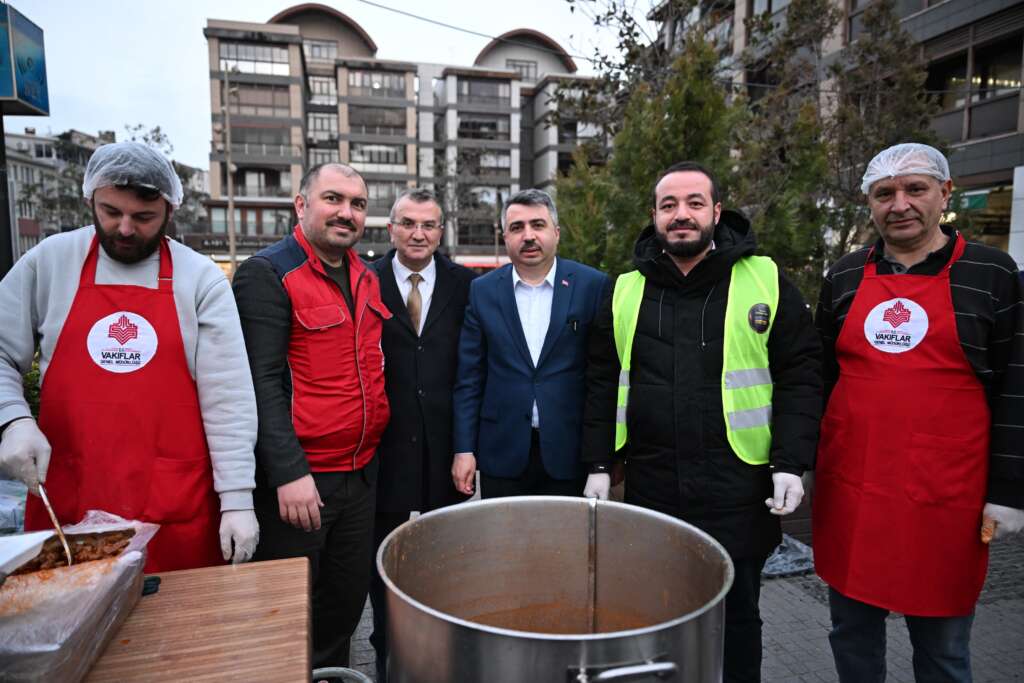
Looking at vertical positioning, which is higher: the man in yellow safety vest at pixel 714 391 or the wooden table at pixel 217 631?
the man in yellow safety vest at pixel 714 391

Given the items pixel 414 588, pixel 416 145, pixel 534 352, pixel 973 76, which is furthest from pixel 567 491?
pixel 416 145

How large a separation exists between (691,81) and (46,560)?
194 inches

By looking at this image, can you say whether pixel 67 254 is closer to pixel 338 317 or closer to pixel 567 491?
pixel 338 317

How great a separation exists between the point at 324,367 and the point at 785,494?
1.75m

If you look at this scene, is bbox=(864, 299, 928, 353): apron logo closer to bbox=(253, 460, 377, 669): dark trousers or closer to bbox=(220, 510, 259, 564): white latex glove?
bbox=(253, 460, 377, 669): dark trousers

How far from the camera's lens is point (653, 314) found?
98.0 inches

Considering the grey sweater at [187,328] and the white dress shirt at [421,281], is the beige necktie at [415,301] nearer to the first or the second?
the white dress shirt at [421,281]

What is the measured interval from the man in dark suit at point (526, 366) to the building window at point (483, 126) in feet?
162

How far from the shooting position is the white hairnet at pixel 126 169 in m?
1.95

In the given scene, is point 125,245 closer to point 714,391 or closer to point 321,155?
point 714,391

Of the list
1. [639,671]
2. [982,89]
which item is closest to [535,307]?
[639,671]

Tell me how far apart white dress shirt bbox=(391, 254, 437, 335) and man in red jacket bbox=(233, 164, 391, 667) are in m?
0.40

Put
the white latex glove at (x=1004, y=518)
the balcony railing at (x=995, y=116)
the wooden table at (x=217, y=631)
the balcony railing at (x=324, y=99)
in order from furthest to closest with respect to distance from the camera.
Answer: the balcony railing at (x=324, y=99) → the balcony railing at (x=995, y=116) → the white latex glove at (x=1004, y=518) → the wooden table at (x=217, y=631)

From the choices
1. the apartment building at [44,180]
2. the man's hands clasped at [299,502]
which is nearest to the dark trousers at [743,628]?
the man's hands clasped at [299,502]
